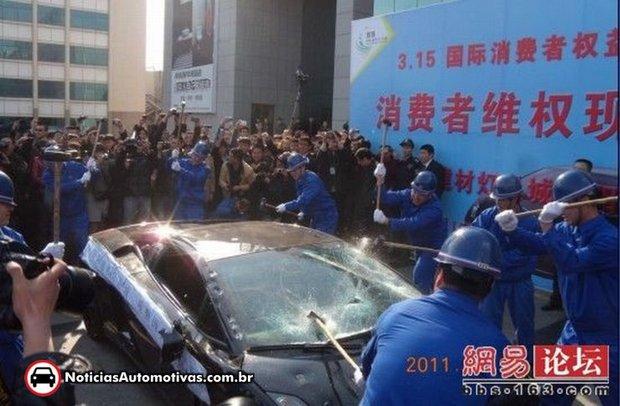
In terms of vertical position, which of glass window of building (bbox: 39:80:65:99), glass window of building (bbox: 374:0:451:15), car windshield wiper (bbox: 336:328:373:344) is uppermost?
glass window of building (bbox: 39:80:65:99)

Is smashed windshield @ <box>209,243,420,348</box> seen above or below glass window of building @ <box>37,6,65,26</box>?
below

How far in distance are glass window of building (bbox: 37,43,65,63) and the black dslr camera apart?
5582cm

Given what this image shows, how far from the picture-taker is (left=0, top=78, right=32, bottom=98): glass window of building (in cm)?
4988

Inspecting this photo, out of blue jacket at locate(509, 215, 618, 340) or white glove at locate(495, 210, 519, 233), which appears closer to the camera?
blue jacket at locate(509, 215, 618, 340)

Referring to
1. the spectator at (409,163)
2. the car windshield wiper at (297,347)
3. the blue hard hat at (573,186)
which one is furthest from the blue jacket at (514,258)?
the spectator at (409,163)

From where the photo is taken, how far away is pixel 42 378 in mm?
1616

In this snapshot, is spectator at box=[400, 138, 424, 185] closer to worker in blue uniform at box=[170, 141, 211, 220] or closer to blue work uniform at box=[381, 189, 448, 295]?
blue work uniform at box=[381, 189, 448, 295]

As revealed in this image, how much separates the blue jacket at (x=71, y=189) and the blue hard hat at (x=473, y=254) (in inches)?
224

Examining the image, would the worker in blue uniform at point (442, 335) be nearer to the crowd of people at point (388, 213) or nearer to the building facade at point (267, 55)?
the crowd of people at point (388, 213)

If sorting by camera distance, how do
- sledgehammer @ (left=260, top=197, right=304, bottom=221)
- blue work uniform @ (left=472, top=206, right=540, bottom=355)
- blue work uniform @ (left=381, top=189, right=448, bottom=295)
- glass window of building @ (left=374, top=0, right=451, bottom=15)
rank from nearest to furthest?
blue work uniform @ (left=472, top=206, right=540, bottom=355), blue work uniform @ (left=381, top=189, right=448, bottom=295), sledgehammer @ (left=260, top=197, right=304, bottom=221), glass window of building @ (left=374, top=0, right=451, bottom=15)

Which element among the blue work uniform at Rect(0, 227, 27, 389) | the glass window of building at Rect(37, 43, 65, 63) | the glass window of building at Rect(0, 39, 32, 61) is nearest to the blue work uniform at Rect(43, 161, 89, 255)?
the blue work uniform at Rect(0, 227, 27, 389)

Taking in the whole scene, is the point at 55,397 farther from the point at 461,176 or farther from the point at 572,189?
the point at 461,176

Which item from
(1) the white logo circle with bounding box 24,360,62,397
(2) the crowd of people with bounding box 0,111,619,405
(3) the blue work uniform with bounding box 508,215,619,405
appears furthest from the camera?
(3) the blue work uniform with bounding box 508,215,619,405

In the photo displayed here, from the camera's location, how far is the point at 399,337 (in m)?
2.21
